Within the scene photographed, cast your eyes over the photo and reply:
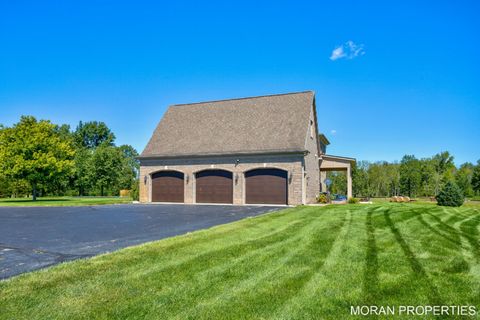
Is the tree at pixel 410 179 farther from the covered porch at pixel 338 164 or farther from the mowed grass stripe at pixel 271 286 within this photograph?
the mowed grass stripe at pixel 271 286

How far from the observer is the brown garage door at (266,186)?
23359mm

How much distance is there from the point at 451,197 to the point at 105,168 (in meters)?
45.3

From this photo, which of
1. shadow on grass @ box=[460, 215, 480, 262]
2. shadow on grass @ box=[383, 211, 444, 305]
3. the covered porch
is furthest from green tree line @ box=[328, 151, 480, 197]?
shadow on grass @ box=[383, 211, 444, 305]

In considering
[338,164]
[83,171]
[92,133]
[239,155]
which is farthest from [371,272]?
[92,133]

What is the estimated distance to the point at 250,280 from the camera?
5.36 m

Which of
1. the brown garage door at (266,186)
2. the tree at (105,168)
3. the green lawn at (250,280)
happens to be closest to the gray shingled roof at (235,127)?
the brown garage door at (266,186)

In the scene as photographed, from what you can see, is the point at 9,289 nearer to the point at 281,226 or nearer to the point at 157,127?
the point at 281,226

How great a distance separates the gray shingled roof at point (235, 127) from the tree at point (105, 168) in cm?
2612

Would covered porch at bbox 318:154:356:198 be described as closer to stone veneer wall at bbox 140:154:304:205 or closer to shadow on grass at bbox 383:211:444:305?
stone veneer wall at bbox 140:154:304:205

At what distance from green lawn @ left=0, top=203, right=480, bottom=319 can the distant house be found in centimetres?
1491

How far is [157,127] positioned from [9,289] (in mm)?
25702

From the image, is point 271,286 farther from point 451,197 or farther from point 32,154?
point 32,154

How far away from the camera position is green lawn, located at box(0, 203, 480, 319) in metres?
4.25

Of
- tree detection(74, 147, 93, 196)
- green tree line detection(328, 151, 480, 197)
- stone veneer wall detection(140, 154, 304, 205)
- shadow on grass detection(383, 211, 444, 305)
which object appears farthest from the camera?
green tree line detection(328, 151, 480, 197)
